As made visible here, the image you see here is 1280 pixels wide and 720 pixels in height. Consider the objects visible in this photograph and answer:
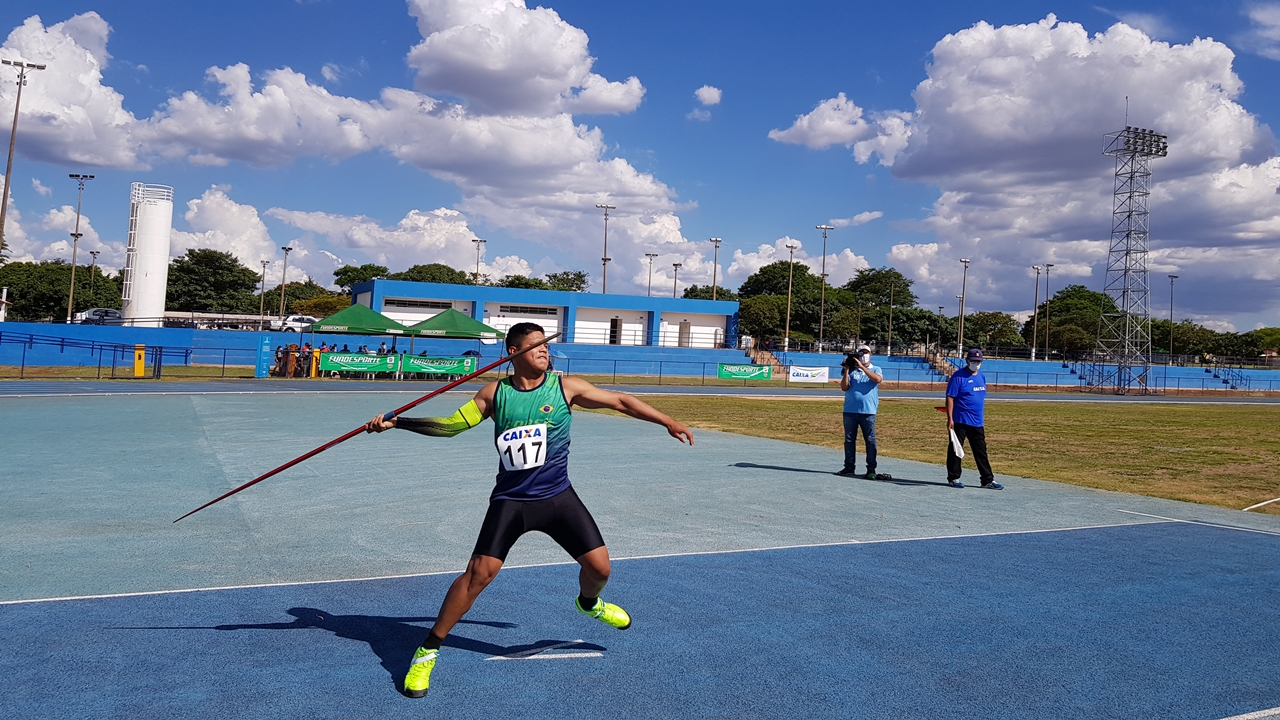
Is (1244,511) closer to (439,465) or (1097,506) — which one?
(1097,506)

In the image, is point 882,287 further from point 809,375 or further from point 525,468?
point 525,468

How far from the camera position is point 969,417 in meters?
12.8

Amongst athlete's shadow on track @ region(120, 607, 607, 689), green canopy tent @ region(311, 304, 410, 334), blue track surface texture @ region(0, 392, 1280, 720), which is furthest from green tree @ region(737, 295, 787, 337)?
athlete's shadow on track @ region(120, 607, 607, 689)

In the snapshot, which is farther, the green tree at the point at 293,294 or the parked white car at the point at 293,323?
the green tree at the point at 293,294

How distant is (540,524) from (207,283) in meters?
99.2

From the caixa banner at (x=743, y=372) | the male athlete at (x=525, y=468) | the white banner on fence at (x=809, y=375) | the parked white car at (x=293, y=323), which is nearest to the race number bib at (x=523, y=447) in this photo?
the male athlete at (x=525, y=468)

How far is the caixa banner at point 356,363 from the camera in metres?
38.9

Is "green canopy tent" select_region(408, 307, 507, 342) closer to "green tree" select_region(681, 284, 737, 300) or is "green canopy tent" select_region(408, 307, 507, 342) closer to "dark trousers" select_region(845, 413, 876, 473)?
"dark trousers" select_region(845, 413, 876, 473)

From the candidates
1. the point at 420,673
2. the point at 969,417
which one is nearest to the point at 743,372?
the point at 969,417

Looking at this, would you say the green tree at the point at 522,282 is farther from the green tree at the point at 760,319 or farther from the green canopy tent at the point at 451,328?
the green canopy tent at the point at 451,328

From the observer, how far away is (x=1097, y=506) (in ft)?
37.3

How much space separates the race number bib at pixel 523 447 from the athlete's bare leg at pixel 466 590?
510 millimetres

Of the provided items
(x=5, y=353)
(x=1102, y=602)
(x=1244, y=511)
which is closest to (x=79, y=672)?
(x=1102, y=602)

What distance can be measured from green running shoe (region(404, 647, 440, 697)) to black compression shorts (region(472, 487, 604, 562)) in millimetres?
567
